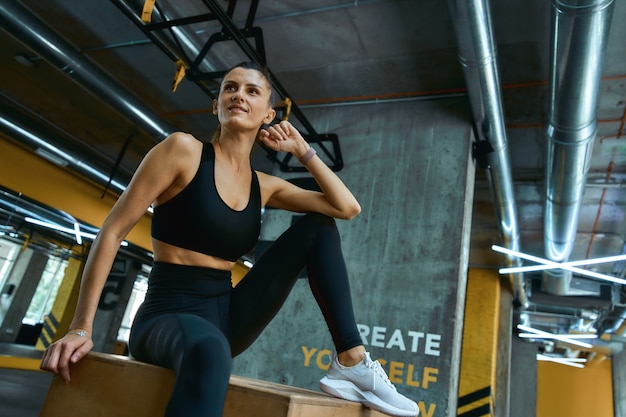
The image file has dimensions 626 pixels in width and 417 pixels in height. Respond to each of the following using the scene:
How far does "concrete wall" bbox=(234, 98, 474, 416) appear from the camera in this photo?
3.30 metres

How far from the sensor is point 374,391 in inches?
49.8

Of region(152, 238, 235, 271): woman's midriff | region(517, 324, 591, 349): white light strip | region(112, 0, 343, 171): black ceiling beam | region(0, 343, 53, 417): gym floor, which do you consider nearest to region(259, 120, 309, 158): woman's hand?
region(152, 238, 235, 271): woman's midriff

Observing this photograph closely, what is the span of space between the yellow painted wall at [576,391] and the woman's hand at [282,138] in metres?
16.3

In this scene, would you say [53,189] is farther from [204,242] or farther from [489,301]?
[489,301]

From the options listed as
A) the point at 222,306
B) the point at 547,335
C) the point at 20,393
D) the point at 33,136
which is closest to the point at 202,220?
the point at 222,306

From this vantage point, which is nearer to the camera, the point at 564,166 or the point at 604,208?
the point at 564,166

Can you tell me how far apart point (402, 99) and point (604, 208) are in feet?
11.2

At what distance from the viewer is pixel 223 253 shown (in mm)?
1259

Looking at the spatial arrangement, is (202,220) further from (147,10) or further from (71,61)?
(71,61)

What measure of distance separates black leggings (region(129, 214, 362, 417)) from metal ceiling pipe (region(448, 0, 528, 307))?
1.88 meters

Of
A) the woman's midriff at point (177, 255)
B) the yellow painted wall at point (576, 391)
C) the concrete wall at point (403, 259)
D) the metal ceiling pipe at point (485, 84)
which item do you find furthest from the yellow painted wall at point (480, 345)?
the yellow painted wall at point (576, 391)

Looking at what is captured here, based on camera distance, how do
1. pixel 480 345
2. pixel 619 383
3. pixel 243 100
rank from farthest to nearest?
pixel 619 383
pixel 480 345
pixel 243 100

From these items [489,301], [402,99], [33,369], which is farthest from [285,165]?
[33,369]

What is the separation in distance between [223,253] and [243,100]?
1.52 feet
